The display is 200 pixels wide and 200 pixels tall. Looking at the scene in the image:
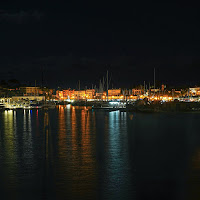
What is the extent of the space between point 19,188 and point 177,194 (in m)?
4.51

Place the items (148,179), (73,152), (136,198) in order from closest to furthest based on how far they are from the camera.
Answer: (136,198), (148,179), (73,152)

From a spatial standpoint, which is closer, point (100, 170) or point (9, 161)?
point (100, 170)

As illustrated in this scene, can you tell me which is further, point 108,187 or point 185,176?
point 185,176

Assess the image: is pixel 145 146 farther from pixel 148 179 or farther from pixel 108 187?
pixel 108 187

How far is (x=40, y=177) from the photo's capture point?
9.97 meters

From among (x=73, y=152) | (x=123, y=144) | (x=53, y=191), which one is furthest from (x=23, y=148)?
(x=53, y=191)

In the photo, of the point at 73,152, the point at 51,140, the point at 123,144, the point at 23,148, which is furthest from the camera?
the point at 51,140

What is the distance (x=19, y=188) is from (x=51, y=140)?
32.0 ft

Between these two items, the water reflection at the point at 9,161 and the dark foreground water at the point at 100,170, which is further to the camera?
the water reflection at the point at 9,161

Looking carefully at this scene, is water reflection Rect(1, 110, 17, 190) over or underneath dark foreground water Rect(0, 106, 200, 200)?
over

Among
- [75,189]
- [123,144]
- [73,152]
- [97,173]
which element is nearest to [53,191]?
[75,189]

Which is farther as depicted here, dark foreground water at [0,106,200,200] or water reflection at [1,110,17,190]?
water reflection at [1,110,17,190]

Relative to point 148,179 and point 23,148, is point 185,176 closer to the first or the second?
point 148,179

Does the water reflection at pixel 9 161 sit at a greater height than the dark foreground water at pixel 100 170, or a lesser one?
greater
